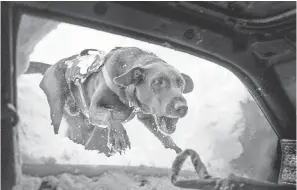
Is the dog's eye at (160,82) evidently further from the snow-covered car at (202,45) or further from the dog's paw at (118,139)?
the snow-covered car at (202,45)

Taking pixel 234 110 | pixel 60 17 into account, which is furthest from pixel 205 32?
pixel 234 110

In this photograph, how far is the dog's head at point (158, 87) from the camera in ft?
10.6

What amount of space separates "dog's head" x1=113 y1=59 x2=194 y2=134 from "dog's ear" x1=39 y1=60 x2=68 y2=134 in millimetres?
1007

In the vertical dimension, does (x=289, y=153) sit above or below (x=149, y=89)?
below

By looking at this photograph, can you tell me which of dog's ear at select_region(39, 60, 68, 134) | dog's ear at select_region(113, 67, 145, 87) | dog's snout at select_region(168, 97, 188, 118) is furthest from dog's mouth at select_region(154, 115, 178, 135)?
dog's ear at select_region(39, 60, 68, 134)

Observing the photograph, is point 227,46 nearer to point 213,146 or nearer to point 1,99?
point 1,99

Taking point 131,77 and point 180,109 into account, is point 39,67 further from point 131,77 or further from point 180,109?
point 180,109

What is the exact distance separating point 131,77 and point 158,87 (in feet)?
0.85

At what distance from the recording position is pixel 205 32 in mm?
1567

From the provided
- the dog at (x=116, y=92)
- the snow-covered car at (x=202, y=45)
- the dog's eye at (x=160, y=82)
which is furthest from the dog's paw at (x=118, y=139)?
the snow-covered car at (x=202, y=45)

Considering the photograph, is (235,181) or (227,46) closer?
(235,181)

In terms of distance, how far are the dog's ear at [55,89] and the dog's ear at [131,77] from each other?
1.07 meters

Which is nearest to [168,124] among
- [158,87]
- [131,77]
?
[158,87]

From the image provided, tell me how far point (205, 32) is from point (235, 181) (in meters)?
0.61
